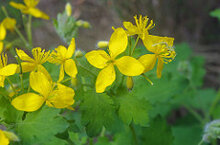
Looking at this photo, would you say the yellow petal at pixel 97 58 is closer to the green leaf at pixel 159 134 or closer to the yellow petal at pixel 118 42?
the yellow petal at pixel 118 42

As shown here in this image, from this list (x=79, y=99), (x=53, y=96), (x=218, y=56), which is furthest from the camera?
(x=218, y=56)

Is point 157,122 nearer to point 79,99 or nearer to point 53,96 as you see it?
point 79,99

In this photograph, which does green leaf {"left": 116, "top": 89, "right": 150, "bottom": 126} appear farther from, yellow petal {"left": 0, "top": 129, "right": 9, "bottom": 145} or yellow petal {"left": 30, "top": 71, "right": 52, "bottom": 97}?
yellow petal {"left": 0, "top": 129, "right": 9, "bottom": 145}

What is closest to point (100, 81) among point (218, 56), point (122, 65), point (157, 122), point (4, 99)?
point (122, 65)

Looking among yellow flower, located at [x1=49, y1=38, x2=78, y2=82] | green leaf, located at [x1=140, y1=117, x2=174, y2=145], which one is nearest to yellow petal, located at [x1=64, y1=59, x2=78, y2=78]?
yellow flower, located at [x1=49, y1=38, x2=78, y2=82]

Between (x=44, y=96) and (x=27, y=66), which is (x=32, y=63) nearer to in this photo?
(x=27, y=66)

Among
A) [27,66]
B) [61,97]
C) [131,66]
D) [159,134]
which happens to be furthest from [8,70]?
[159,134]
